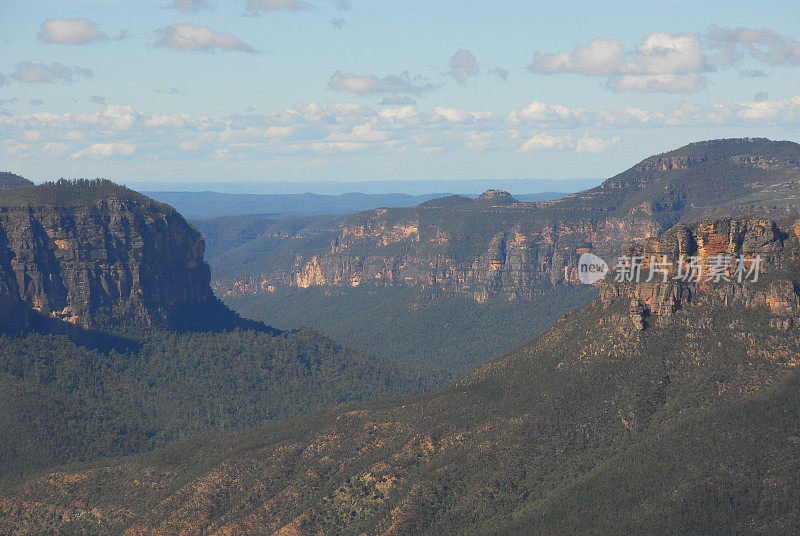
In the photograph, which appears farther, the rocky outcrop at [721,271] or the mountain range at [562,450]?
the rocky outcrop at [721,271]

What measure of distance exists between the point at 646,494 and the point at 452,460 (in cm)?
3279

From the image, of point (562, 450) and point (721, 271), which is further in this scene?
point (721, 271)

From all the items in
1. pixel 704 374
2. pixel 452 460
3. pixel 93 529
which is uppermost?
pixel 704 374

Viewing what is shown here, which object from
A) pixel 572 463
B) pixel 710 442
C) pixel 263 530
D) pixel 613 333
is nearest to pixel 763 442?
pixel 710 442

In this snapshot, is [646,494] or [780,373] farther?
[780,373]

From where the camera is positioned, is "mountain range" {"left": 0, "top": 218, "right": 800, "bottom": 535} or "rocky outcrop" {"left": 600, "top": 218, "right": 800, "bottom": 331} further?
"rocky outcrop" {"left": 600, "top": 218, "right": 800, "bottom": 331}

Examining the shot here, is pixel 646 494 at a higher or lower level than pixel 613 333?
lower

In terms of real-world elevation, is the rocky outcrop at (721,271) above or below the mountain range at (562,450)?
above

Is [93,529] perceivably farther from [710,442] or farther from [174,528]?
[710,442]

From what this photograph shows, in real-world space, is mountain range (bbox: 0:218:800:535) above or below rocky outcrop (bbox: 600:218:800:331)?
below

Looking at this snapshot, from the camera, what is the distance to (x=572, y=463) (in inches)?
6043

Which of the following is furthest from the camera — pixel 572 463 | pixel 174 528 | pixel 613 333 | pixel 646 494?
pixel 613 333

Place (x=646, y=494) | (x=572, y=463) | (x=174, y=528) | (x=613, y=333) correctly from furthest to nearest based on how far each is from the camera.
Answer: (x=613, y=333) → (x=174, y=528) → (x=572, y=463) → (x=646, y=494)

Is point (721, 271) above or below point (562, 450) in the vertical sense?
above
